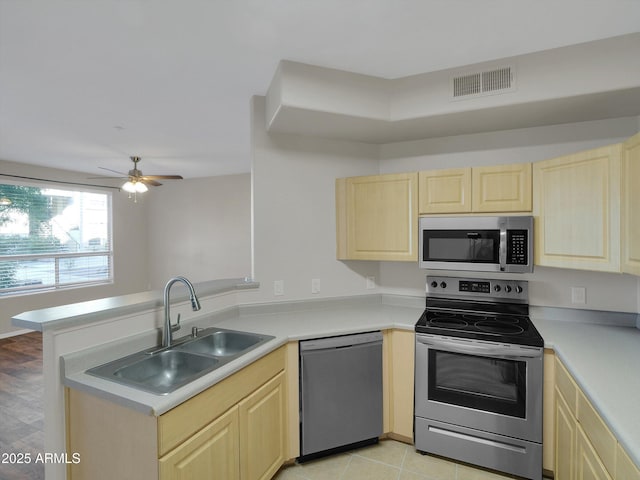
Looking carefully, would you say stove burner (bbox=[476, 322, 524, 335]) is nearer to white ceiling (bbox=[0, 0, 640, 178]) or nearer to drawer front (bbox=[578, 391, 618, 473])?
drawer front (bbox=[578, 391, 618, 473])

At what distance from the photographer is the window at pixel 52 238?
4.86 meters

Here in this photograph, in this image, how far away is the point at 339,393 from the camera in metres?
2.14

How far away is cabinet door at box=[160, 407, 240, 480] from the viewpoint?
1.26m

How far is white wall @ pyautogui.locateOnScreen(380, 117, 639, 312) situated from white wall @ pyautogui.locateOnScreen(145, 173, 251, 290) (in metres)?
3.73

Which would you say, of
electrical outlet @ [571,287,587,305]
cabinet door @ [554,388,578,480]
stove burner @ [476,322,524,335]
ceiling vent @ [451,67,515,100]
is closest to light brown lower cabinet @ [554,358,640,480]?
cabinet door @ [554,388,578,480]

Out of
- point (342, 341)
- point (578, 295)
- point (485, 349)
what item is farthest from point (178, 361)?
point (578, 295)

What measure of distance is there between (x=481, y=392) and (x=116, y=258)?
6.52m

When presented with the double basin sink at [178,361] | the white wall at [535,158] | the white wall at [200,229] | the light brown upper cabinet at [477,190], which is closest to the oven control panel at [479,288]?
the white wall at [535,158]

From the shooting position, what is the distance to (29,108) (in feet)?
9.42

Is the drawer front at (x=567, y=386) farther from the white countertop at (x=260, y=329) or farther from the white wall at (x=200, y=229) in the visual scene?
the white wall at (x=200, y=229)

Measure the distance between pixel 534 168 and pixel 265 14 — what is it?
1894 mm

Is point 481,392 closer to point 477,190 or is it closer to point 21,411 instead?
point 477,190

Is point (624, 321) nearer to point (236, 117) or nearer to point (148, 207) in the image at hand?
point (236, 117)

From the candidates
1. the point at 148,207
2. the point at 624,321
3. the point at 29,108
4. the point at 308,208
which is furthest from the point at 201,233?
the point at 624,321
